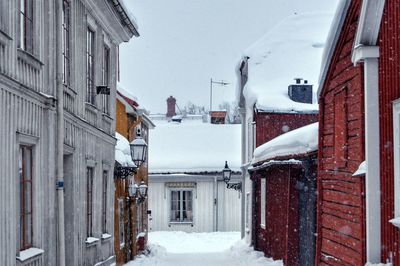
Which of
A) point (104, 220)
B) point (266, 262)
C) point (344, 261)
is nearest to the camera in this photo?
point (344, 261)

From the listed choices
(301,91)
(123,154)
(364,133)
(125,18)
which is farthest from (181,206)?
(364,133)

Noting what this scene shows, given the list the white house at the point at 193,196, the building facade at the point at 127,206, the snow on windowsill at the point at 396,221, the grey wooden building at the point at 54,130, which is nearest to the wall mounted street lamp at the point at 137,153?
the building facade at the point at 127,206

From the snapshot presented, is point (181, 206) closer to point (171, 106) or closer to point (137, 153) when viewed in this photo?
point (171, 106)

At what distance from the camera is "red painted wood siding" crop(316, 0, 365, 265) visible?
7.97 m

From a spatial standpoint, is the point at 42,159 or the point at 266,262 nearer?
the point at 42,159

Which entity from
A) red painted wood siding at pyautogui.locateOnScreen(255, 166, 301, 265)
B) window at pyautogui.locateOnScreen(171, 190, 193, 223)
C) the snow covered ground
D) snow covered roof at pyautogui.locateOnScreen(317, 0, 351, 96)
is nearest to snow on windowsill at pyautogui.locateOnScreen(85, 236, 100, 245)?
red painted wood siding at pyautogui.locateOnScreen(255, 166, 301, 265)

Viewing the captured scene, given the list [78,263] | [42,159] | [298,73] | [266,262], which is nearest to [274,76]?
[298,73]

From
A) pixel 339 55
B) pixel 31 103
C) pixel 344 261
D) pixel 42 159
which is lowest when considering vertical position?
pixel 344 261

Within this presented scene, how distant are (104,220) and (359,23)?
873 cm

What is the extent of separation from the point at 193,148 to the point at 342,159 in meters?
27.4

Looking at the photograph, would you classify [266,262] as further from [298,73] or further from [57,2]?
[57,2]

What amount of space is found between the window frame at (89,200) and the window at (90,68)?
4.32 ft

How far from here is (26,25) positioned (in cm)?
889

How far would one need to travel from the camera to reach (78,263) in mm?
11711
